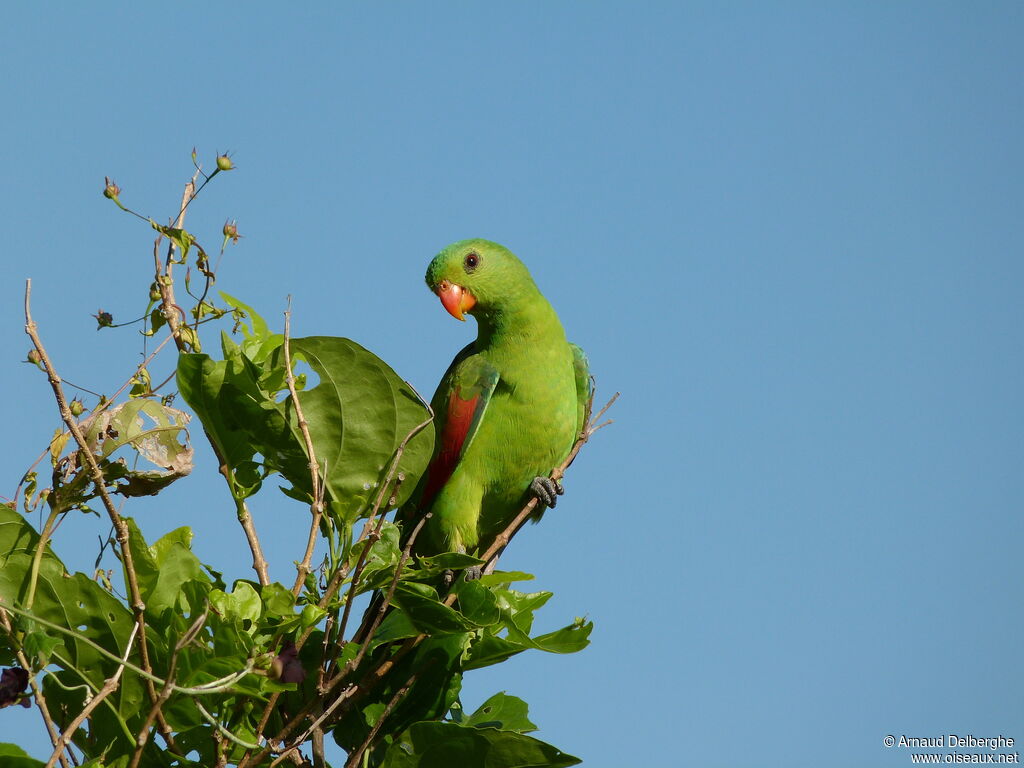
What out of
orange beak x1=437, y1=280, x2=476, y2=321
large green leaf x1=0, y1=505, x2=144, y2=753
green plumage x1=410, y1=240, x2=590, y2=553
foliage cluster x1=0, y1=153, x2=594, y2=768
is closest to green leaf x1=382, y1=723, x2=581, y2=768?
foliage cluster x1=0, y1=153, x2=594, y2=768

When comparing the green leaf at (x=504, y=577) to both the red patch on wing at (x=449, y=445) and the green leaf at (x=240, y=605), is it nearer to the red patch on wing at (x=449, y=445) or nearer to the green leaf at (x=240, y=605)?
the green leaf at (x=240, y=605)

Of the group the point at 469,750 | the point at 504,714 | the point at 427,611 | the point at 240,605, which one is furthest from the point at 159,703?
the point at 504,714

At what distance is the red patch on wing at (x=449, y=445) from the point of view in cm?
388

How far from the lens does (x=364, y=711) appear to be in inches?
100.0

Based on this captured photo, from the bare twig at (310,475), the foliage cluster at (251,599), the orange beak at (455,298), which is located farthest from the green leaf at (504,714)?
the orange beak at (455,298)

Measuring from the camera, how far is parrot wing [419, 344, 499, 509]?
12.8 ft

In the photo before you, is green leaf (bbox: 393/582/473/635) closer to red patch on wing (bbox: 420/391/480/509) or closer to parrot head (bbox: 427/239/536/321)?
red patch on wing (bbox: 420/391/480/509)

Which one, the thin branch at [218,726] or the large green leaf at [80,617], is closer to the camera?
the thin branch at [218,726]

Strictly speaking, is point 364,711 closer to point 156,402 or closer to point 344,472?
point 344,472

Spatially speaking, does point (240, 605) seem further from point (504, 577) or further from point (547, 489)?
point (547, 489)

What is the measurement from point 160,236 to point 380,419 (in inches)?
28.1

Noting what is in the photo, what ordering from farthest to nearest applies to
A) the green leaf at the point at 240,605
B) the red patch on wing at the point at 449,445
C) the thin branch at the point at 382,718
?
the red patch on wing at the point at 449,445
the thin branch at the point at 382,718
the green leaf at the point at 240,605

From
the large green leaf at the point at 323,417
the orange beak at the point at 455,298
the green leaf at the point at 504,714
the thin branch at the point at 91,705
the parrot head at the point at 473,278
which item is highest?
the parrot head at the point at 473,278

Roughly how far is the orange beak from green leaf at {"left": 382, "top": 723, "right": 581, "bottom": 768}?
6.71ft
